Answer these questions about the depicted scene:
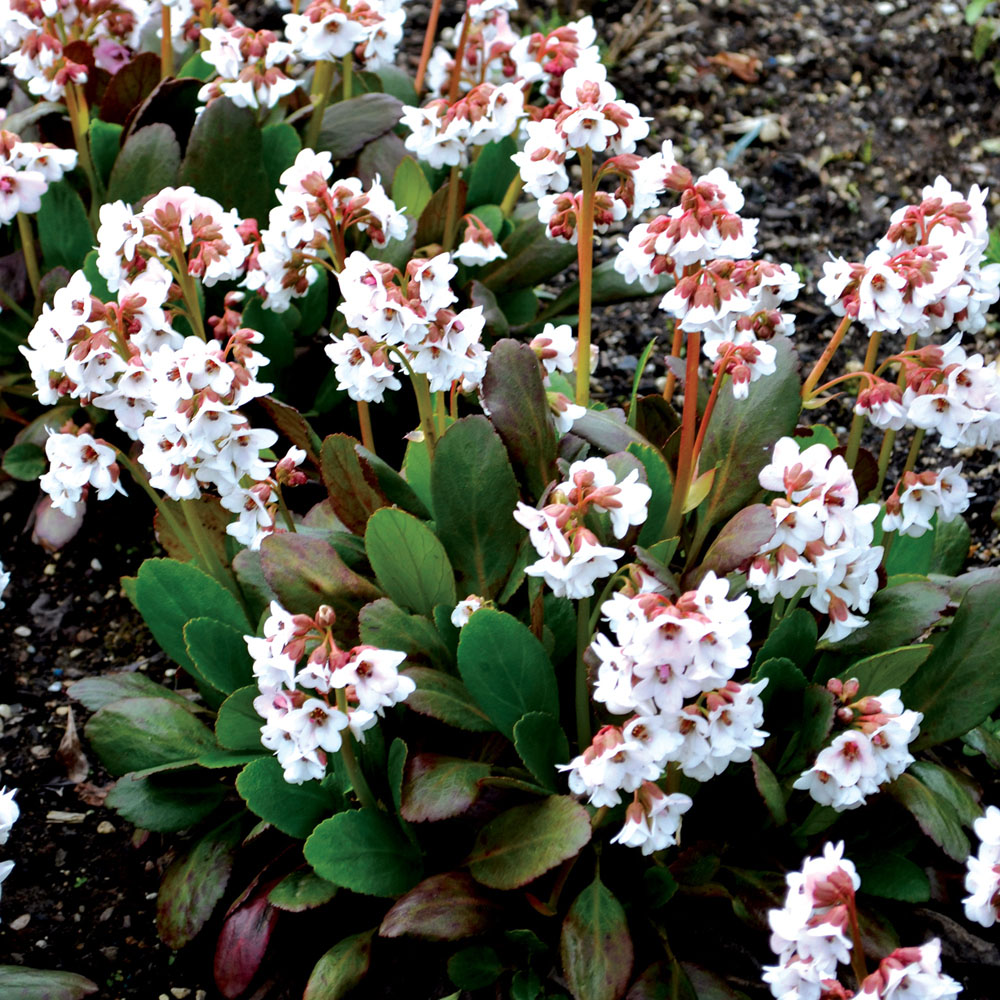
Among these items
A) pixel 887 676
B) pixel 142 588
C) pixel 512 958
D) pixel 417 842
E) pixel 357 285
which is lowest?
pixel 512 958

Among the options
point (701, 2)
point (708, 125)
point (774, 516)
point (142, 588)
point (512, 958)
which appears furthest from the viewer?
point (701, 2)

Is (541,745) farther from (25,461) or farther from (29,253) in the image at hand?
(29,253)

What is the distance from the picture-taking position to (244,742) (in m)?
1.93

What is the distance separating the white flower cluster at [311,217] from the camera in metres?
1.87

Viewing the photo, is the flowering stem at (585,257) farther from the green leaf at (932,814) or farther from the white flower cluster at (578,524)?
the green leaf at (932,814)

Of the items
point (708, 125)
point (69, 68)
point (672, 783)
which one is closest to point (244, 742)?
point (672, 783)

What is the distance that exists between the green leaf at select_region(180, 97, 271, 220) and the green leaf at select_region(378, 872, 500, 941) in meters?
1.58

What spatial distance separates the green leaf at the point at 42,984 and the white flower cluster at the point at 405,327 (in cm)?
105

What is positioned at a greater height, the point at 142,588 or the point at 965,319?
the point at 965,319

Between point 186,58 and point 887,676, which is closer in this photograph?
point 887,676

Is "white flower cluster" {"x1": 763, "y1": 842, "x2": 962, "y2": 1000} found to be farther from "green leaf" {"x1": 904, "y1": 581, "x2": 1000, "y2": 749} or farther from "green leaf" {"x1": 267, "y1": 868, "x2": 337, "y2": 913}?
"green leaf" {"x1": 267, "y1": 868, "x2": 337, "y2": 913}

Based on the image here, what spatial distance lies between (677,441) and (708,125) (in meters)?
2.20

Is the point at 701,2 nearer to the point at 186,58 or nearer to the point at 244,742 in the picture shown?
the point at 186,58

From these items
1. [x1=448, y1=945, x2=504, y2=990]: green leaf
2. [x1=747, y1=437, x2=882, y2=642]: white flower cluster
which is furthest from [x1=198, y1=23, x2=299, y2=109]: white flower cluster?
[x1=448, y1=945, x2=504, y2=990]: green leaf
